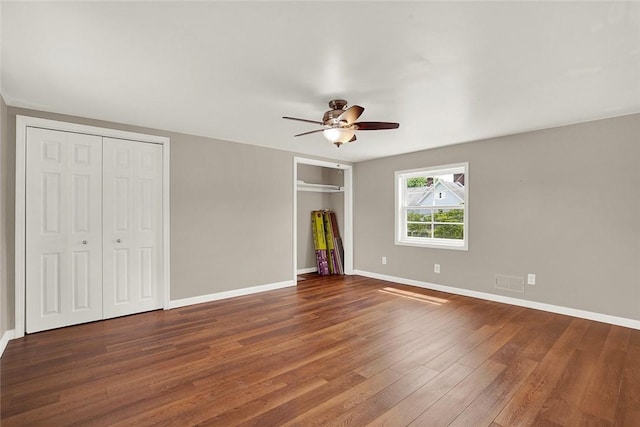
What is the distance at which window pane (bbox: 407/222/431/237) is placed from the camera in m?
5.32

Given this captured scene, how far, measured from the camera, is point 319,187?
640 cm

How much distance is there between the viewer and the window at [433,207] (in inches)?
191

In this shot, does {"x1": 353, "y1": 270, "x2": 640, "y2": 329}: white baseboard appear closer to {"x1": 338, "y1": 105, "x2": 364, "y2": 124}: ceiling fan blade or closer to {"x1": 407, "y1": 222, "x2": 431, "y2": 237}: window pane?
{"x1": 407, "y1": 222, "x2": 431, "y2": 237}: window pane

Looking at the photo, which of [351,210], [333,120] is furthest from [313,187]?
[333,120]

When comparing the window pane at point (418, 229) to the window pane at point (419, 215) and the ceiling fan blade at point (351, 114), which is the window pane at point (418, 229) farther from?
the ceiling fan blade at point (351, 114)

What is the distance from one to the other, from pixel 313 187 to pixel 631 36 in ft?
16.2

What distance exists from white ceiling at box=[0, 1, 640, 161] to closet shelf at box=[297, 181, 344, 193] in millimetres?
2602

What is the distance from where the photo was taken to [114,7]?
1.63 m

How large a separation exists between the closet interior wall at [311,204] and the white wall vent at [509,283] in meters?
3.13

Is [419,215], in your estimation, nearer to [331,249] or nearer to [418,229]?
[418,229]

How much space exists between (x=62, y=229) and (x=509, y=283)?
5.63 metres

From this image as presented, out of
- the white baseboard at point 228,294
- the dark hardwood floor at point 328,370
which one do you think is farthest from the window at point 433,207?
the white baseboard at point 228,294

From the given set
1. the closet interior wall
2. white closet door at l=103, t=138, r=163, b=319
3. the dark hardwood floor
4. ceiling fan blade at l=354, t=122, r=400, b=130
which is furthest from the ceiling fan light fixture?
the closet interior wall

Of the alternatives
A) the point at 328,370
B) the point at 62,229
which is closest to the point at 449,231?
the point at 328,370
